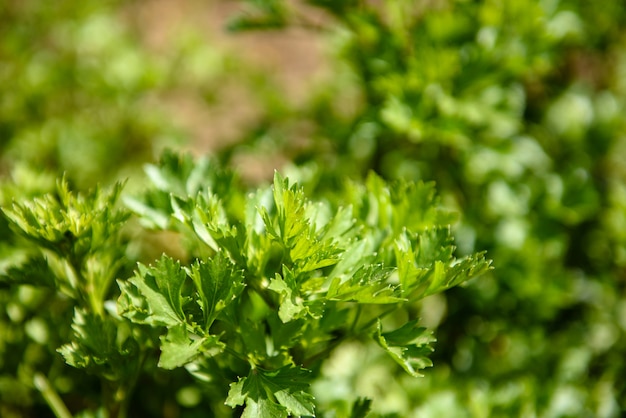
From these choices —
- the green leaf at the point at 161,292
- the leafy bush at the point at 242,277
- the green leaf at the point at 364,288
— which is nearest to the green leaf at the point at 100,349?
the leafy bush at the point at 242,277

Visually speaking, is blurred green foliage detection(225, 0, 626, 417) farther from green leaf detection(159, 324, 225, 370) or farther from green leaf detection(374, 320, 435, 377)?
green leaf detection(159, 324, 225, 370)

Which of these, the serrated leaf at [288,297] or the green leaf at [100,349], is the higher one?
the serrated leaf at [288,297]

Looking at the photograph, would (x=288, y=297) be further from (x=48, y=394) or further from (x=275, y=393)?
(x=48, y=394)

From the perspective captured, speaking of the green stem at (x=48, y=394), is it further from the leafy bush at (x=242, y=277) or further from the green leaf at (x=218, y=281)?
the green leaf at (x=218, y=281)

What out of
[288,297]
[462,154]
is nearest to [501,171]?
[462,154]

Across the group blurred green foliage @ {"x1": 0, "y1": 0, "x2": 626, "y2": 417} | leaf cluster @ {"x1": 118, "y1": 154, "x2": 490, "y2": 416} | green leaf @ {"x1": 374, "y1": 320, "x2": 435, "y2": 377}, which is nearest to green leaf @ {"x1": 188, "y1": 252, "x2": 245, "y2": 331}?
leaf cluster @ {"x1": 118, "y1": 154, "x2": 490, "y2": 416}

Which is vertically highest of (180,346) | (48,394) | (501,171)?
(180,346)

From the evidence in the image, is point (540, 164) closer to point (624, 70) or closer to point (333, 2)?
point (624, 70)
